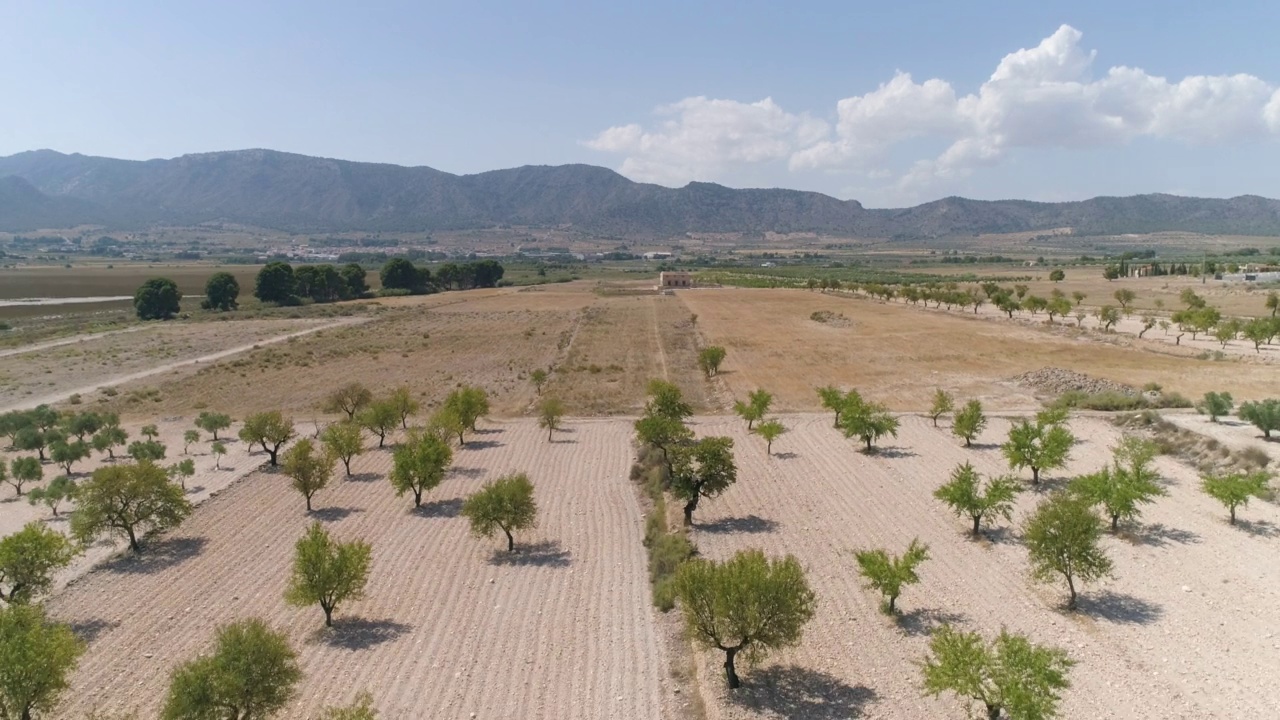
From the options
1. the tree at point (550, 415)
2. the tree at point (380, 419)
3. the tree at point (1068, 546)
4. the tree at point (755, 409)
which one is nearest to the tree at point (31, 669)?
the tree at point (380, 419)

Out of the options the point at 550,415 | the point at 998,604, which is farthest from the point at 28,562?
the point at 998,604

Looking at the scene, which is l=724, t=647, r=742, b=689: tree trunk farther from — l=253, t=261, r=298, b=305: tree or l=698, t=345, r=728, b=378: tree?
l=253, t=261, r=298, b=305: tree

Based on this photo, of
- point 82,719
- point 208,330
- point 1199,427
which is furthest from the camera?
point 208,330

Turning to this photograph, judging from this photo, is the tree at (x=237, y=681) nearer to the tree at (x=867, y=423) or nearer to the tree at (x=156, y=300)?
the tree at (x=867, y=423)

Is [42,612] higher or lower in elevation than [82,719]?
higher

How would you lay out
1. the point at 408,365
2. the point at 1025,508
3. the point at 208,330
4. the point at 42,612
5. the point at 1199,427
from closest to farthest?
the point at 42,612 < the point at 1025,508 < the point at 1199,427 < the point at 408,365 < the point at 208,330

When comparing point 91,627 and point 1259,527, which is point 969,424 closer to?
point 1259,527

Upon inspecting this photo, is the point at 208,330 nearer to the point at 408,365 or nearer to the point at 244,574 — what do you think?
the point at 408,365

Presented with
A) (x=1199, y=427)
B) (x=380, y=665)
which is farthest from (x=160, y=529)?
Answer: (x=1199, y=427)
